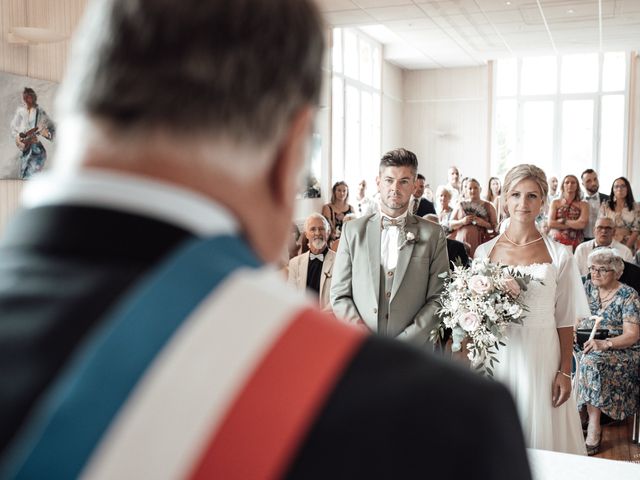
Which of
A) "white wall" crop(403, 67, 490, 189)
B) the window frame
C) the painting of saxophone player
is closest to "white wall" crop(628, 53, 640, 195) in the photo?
the window frame

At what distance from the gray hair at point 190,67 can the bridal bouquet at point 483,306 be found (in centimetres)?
315

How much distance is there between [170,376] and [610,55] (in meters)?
18.2

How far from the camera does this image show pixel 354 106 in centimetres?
1566

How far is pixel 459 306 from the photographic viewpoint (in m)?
3.70

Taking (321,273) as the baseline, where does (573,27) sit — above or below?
above

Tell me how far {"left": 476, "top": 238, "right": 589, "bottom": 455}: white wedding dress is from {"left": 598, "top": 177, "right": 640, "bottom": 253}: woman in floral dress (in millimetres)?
4920

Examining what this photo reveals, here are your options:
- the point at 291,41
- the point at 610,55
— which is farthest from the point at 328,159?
the point at 291,41

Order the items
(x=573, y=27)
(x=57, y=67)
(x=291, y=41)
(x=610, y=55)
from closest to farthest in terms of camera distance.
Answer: (x=291, y=41), (x=57, y=67), (x=573, y=27), (x=610, y=55)

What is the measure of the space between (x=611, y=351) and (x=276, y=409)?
5.55 metres

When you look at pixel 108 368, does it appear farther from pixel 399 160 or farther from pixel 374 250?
pixel 399 160

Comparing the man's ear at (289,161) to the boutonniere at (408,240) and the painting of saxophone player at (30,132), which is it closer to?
the boutonniere at (408,240)

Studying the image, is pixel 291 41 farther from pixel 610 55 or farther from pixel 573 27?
pixel 610 55

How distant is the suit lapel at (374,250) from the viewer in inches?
151

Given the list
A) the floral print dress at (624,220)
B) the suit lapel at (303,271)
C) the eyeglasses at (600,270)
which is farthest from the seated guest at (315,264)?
the floral print dress at (624,220)
